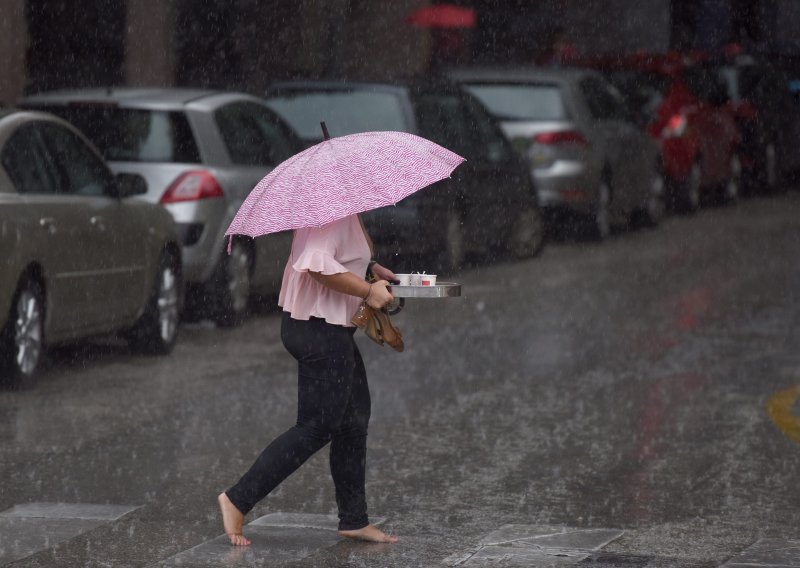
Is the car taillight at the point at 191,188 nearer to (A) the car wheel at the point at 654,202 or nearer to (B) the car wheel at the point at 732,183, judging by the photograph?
(A) the car wheel at the point at 654,202

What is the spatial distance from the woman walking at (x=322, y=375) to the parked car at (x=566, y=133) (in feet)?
39.5

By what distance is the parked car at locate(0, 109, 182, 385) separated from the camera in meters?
10.6

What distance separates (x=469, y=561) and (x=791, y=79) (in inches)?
977

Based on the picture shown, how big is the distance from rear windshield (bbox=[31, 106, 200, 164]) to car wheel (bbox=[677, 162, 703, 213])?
478 inches

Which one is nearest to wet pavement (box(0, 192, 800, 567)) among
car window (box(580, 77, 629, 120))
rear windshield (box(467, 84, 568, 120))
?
rear windshield (box(467, 84, 568, 120))

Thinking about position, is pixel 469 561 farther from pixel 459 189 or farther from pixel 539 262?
pixel 539 262

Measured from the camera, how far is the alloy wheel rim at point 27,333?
417 inches

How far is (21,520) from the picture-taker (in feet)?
24.3

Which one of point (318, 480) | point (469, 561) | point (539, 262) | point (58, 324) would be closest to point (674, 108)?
point (539, 262)

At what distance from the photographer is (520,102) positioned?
20188 millimetres

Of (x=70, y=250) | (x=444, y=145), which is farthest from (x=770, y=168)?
(x=70, y=250)

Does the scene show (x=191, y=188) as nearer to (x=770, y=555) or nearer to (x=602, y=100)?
(x=770, y=555)

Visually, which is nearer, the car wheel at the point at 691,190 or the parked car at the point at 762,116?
the car wheel at the point at 691,190

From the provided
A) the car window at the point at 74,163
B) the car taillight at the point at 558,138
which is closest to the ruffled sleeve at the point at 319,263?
the car window at the point at 74,163
